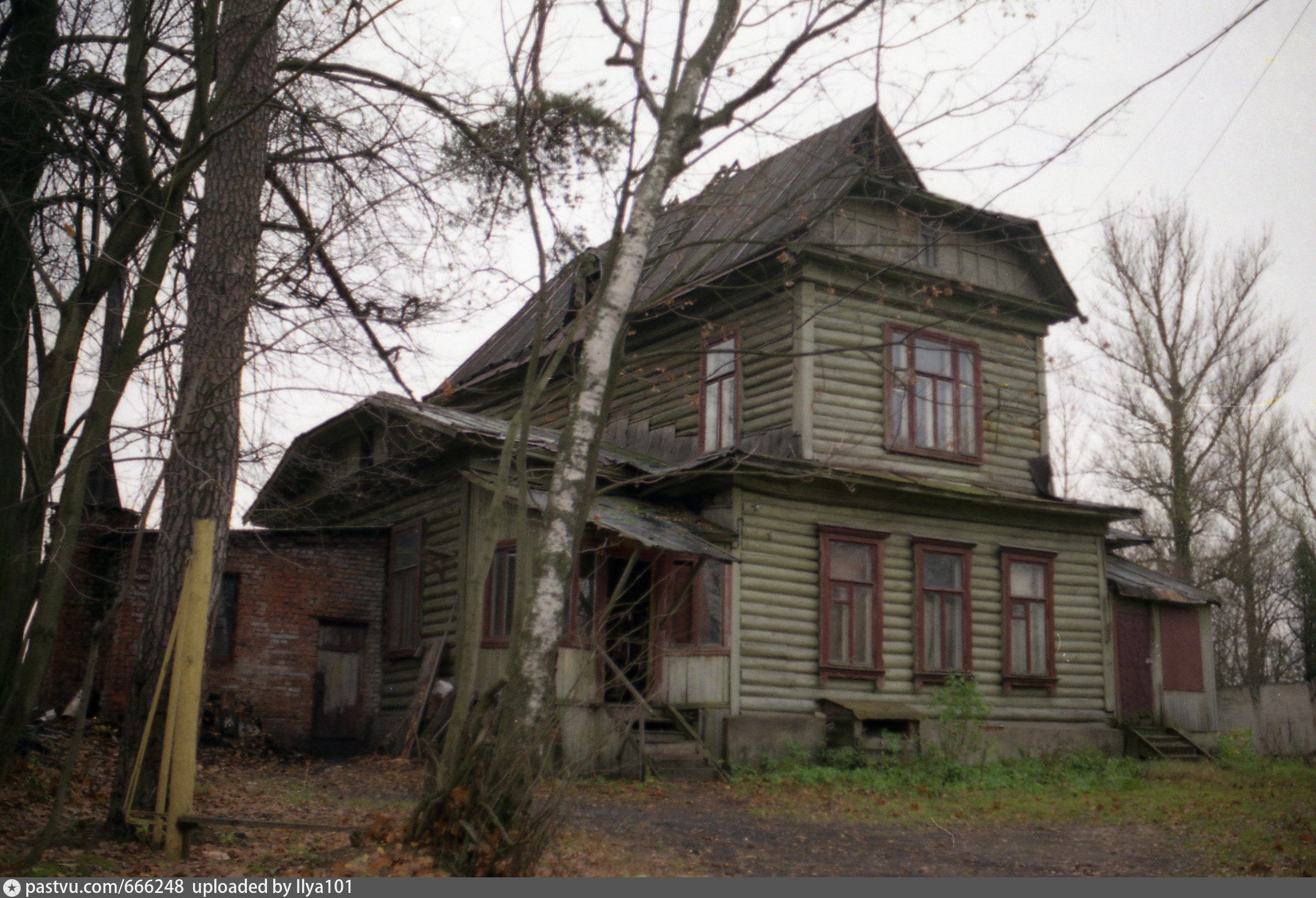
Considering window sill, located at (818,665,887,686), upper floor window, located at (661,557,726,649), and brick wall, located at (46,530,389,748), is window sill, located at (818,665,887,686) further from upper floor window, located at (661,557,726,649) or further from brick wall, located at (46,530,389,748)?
brick wall, located at (46,530,389,748)

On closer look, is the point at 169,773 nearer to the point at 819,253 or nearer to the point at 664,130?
the point at 664,130

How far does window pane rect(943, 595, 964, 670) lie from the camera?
16531 millimetres

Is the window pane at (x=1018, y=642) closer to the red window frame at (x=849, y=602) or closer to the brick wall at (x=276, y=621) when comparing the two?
the red window frame at (x=849, y=602)

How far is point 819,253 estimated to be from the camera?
626 inches

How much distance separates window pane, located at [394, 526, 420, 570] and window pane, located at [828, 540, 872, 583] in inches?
249

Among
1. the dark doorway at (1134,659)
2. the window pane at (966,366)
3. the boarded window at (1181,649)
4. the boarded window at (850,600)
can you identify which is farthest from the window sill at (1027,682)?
the window pane at (966,366)

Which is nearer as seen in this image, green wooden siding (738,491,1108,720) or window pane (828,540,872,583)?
green wooden siding (738,491,1108,720)

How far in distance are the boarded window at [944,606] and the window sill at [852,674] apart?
858 mm

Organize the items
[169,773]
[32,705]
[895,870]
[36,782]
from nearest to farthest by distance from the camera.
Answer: [169,773] → [32,705] → [895,870] → [36,782]

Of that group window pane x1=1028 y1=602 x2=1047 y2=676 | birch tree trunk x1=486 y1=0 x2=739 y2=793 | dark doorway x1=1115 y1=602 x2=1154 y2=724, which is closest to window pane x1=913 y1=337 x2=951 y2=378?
window pane x1=1028 y1=602 x2=1047 y2=676

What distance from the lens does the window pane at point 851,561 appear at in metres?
15.8

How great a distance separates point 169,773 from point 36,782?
3311 mm

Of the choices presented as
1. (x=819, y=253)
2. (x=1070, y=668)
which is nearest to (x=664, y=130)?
(x=819, y=253)

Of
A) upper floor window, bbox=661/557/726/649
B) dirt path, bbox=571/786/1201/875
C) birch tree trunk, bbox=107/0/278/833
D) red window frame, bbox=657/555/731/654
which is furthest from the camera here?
upper floor window, bbox=661/557/726/649
